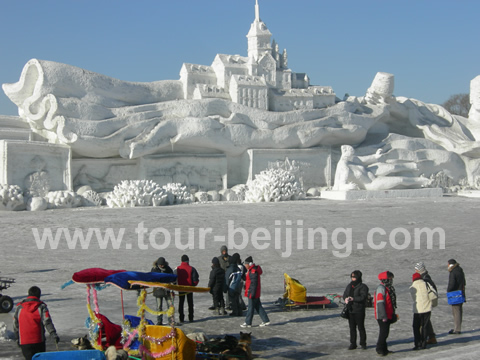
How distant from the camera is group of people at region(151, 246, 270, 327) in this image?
753 cm

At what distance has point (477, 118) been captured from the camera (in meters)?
25.7

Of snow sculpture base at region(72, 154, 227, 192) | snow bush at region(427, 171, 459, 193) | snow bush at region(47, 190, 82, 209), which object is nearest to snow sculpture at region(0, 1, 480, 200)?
snow sculpture base at region(72, 154, 227, 192)

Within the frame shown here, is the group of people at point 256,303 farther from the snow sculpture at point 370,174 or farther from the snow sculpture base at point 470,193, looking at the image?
the snow sculpture base at point 470,193

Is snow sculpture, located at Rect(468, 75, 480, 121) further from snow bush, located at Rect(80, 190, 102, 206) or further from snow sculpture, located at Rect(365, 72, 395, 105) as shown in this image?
snow bush, located at Rect(80, 190, 102, 206)

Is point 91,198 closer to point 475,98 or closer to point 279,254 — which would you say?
point 279,254

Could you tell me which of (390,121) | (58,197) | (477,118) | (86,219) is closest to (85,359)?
(86,219)

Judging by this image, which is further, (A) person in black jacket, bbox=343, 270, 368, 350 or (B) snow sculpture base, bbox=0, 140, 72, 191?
(B) snow sculpture base, bbox=0, 140, 72, 191

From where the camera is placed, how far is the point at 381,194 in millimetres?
20312

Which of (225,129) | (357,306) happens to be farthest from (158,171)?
(357,306)

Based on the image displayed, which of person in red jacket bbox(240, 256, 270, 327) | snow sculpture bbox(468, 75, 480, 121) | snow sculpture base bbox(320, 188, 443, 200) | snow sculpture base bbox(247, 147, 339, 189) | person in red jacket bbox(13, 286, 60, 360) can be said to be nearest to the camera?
person in red jacket bbox(13, 286, 60, 360)

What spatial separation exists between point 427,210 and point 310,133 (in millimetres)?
5847

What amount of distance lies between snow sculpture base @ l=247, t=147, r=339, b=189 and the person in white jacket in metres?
14.2

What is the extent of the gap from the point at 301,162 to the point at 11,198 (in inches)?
366

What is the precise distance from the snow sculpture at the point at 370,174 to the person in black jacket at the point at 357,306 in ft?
44.9
